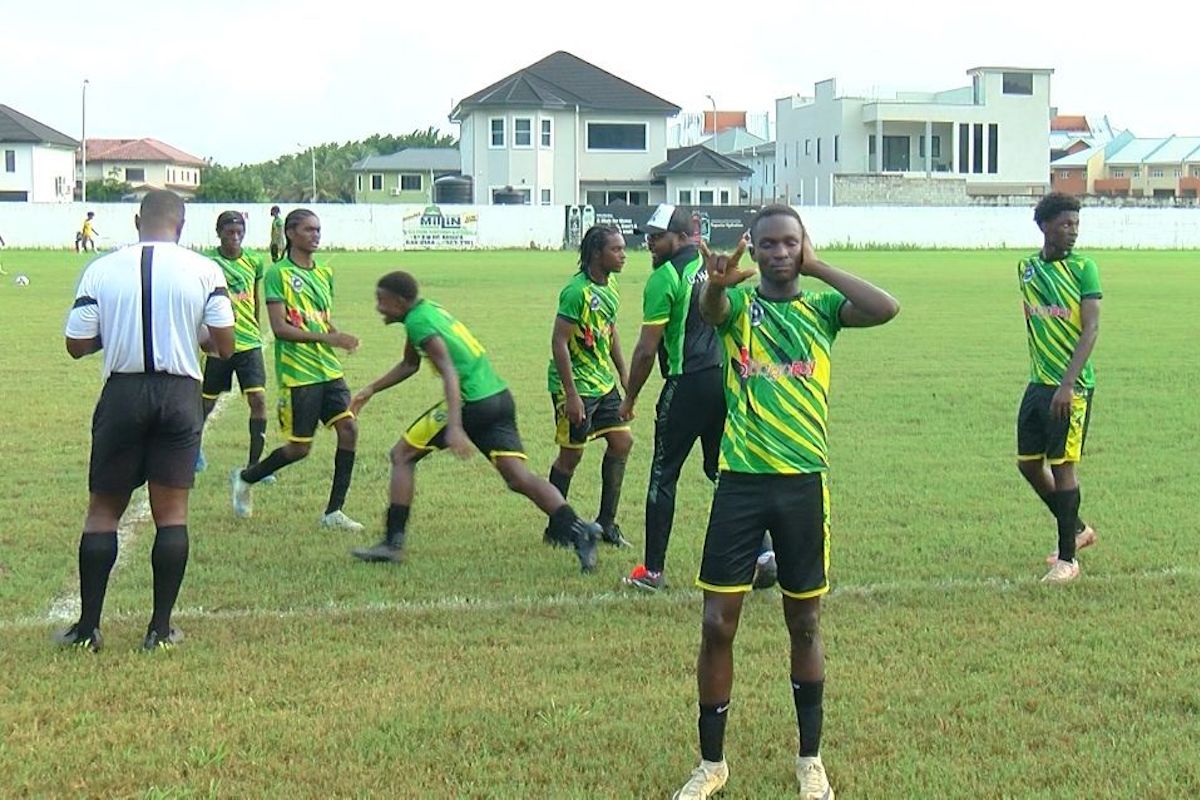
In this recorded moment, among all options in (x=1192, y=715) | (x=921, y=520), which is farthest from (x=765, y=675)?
(x=921, y=520)

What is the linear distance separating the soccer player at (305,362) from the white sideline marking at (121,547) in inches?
25.6

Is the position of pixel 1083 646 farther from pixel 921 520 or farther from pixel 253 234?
pixel 253 234

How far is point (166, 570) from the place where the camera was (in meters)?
6.25

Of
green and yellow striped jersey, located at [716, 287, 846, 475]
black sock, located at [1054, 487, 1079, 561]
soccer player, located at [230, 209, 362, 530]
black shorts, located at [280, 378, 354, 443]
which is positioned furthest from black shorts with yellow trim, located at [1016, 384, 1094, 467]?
black shorts, located at [280, 378, 354, 443]

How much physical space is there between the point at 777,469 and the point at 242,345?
6.73m

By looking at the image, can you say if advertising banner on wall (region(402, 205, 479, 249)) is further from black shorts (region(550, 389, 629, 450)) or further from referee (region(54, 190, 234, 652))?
referee (region(54, 190, 234, 652))

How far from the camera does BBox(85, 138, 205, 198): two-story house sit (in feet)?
364

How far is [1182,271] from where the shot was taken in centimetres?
3934

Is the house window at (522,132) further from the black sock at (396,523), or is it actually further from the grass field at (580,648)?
the black sock at (396,523)

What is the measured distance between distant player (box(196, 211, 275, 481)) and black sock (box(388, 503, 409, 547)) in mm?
2787

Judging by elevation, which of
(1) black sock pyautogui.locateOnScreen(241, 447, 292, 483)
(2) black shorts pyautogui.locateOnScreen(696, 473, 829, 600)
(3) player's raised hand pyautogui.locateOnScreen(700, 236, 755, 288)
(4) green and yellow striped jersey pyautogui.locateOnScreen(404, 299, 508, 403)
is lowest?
(1) black sock pyautogui.locateOnScreen(241, 447, 292, 483)

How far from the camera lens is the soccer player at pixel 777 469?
15.3 ft

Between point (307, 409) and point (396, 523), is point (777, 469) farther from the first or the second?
point (307, 409)

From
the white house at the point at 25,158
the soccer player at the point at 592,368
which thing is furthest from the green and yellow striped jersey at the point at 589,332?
the white house at the point at 25,158
